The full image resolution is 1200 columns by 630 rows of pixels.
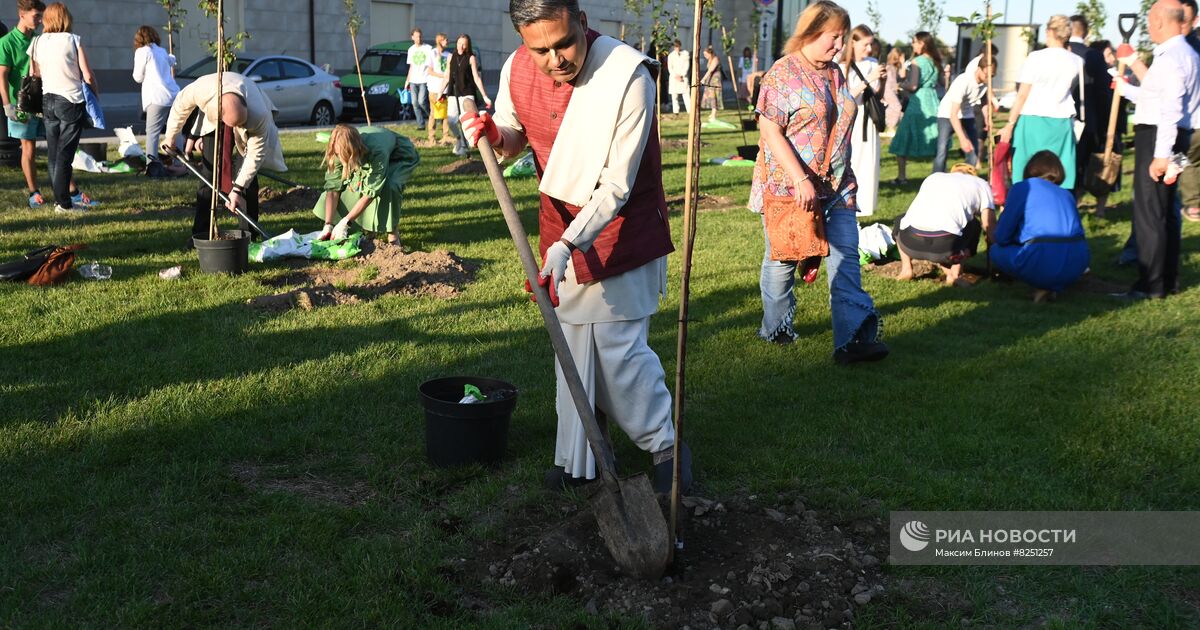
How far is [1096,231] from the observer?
10.2 metres

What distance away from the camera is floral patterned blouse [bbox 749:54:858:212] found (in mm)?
5496

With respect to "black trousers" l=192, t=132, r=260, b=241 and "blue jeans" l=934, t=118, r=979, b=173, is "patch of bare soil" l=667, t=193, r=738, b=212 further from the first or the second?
"black trousers" l=192, t=132, r=260, b=241

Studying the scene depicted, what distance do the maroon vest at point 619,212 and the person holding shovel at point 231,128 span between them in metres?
4.77

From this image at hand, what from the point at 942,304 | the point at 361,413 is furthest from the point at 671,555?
the point at 942,304

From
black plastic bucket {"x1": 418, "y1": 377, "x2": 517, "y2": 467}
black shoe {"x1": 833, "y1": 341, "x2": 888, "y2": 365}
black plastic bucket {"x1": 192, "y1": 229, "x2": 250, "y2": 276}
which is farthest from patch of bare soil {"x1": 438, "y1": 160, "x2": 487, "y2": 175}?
black plastic bucket {"x1": 418, "y1": 377, "x2": 517, "y2": 467}

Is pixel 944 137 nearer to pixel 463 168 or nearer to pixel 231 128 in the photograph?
pixel 463 168

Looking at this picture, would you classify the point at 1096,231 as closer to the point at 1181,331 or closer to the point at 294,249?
the point at 1181,331

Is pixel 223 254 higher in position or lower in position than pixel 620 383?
higher

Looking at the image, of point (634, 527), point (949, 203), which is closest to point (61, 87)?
point (949, 203)

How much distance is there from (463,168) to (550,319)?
34.9ft

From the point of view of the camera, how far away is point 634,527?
11.1 ft

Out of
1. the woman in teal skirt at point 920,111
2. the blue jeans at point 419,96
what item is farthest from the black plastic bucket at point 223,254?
the blue jeans at point 419,96

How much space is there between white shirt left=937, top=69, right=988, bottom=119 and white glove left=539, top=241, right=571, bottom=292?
9.81 m

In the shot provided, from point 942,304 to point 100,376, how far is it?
210 inches
